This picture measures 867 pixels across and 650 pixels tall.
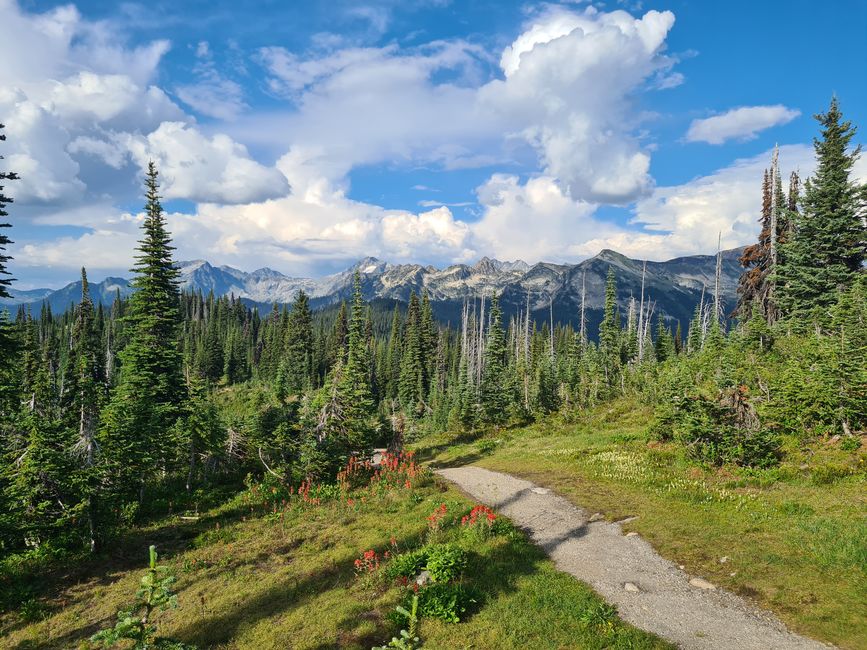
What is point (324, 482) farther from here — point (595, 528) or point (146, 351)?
point (146, 351)

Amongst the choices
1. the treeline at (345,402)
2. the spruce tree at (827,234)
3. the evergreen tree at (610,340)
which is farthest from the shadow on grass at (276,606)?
the evergreen tree at (610,340)

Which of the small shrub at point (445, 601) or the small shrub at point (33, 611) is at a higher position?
the small shrub at point (445, 601)

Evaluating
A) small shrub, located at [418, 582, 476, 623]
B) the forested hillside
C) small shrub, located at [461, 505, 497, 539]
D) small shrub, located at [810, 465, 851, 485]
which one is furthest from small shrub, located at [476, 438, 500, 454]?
small shrub, located at [418, 582, 476, 623]

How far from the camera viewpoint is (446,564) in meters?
10.7

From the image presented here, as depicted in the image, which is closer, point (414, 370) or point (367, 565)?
point (367, 565)

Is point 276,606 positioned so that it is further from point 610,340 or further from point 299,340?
point 299,340

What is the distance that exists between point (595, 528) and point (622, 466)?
696 cm

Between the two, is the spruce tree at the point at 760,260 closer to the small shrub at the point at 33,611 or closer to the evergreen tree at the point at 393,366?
the small shrub at the point at 33,611

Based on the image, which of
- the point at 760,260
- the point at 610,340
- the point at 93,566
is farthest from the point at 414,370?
the point at 93,566

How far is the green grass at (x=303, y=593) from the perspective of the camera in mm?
8835

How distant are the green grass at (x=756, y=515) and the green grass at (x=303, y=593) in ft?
10.9

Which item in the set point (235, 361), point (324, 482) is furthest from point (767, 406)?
point (235, 361)

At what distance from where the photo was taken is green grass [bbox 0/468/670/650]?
348 inches

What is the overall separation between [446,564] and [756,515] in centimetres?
935
